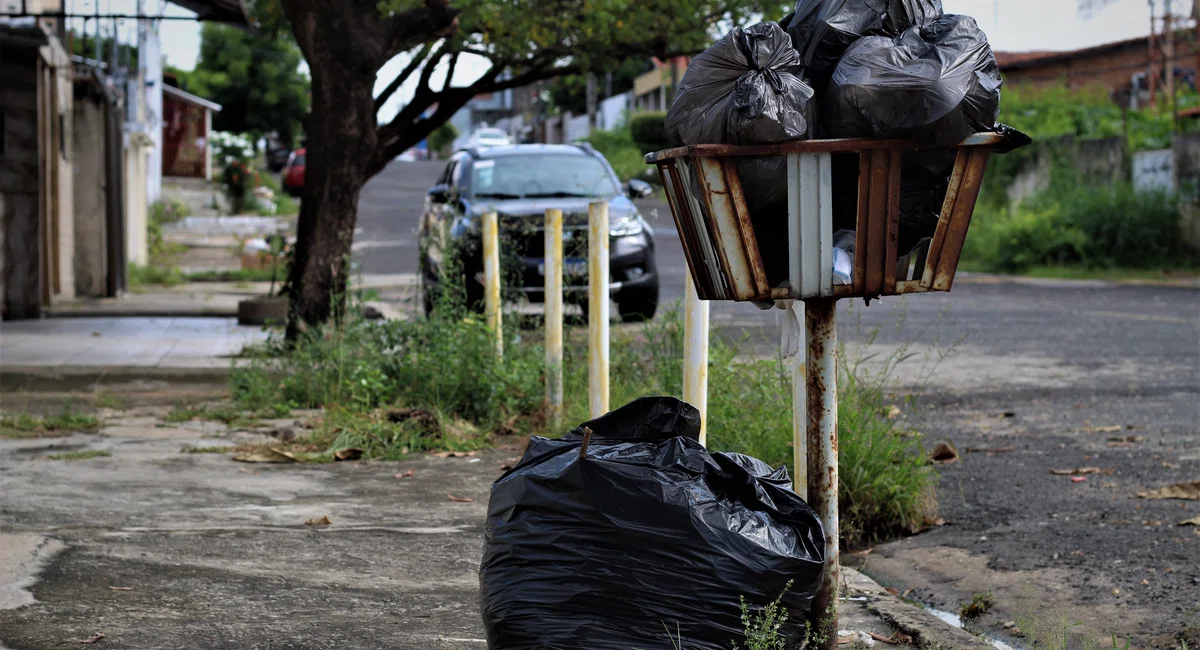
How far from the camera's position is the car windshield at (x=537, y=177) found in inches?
453

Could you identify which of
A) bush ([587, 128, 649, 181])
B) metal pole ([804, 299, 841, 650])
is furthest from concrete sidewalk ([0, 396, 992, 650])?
bush ([587, 128, 649, 181])

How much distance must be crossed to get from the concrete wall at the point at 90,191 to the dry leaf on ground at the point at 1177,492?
13.5m

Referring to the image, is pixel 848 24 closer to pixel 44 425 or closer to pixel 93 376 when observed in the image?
pixel 44 425

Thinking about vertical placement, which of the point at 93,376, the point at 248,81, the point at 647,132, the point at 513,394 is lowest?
the point at 93,376

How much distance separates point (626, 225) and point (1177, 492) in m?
6.60

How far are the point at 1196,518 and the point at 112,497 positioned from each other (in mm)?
4055

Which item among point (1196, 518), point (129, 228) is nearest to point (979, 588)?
point (1196, 518)

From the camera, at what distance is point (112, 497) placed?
5035 millimetres

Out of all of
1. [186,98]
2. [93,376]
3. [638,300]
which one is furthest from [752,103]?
[186,98]

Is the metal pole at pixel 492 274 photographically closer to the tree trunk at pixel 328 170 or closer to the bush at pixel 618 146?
the tree trunk at pixel 328 170

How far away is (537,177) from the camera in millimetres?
11758

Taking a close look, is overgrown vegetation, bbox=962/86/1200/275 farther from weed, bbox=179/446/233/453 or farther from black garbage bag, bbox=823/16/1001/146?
black garbage bag, bbox=823/16/1001/146

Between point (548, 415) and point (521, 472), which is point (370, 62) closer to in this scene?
point (548, 415)

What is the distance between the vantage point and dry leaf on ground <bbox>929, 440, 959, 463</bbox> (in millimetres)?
5723
